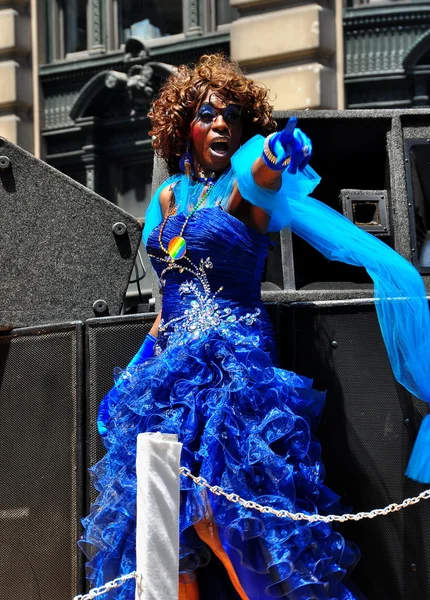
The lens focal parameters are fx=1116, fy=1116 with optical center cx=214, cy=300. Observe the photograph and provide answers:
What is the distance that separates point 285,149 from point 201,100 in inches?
23.0

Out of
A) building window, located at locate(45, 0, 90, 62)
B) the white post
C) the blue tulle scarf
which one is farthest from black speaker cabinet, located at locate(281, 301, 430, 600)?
building window, located at locate(45, 0, 90, 62)

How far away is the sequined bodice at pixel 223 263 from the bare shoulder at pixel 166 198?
236mm

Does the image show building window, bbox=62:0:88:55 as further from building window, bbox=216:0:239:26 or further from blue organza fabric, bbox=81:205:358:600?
blue organza fabric, bbox=81:205:358:600

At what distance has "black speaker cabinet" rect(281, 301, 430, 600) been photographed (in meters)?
3.31

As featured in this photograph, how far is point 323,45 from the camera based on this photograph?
929 cm

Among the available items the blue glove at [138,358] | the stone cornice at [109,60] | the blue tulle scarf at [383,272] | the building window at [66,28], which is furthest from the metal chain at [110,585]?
the building window at [66,28]

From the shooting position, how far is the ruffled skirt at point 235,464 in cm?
Result: 295

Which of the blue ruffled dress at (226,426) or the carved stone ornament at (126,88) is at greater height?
the carved stone ornament at (126,88)

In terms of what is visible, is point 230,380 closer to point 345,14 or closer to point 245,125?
point 245,125

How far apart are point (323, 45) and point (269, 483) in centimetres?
686

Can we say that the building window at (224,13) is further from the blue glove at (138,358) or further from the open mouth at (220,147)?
the blue glove at (138,358)

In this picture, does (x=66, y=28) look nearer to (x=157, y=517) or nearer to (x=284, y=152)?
(x=284, y=152)

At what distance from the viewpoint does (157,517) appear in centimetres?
281

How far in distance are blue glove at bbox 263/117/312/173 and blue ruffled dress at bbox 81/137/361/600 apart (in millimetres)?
235
